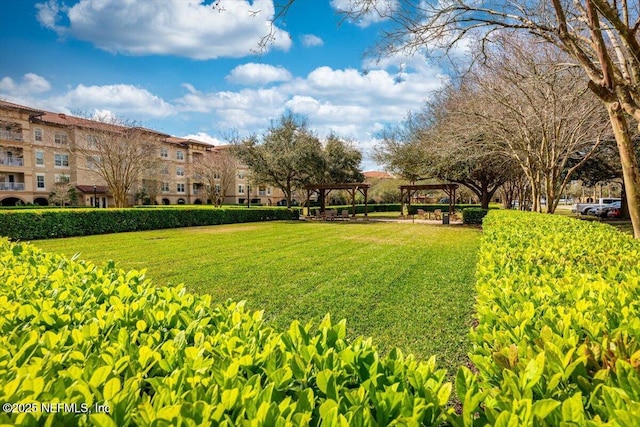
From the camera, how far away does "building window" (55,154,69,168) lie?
42.1m

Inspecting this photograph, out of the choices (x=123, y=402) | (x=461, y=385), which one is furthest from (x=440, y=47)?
(x=123, y=402)

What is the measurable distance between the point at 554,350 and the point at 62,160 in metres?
51.6

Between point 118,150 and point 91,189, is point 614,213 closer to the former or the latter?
point 118,150

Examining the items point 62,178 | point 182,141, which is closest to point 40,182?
point 62,178

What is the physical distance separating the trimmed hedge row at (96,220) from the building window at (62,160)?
29499 mm

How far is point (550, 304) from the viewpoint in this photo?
234 centimetres

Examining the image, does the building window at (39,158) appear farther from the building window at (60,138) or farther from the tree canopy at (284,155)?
the tree canopy at (284,155)

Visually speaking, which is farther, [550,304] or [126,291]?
[126,291]

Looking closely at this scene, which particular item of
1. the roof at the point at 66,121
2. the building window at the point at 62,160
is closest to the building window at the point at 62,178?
the building window at the point at 62,160

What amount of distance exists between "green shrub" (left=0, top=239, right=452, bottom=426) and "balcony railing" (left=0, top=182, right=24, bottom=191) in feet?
153

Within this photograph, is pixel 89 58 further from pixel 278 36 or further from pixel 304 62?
pixel 278 36

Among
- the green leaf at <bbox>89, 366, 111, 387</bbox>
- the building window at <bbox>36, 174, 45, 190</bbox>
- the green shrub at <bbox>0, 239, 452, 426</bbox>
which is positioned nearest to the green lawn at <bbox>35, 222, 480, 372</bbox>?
the green shrub at <bbox>0, 239, 452, 426</bbox>

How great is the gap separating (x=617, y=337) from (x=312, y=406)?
1391 millimetres

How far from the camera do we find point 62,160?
42625 mm
